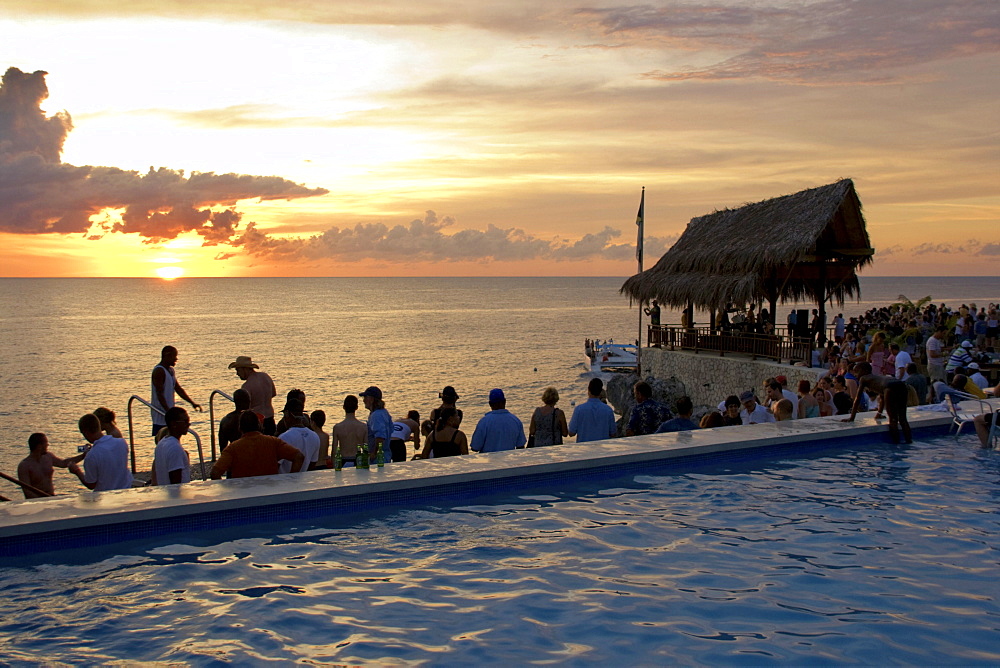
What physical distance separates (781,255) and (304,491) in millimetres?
17402

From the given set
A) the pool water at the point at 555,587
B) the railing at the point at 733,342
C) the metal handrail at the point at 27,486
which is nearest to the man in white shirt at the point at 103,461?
the metal handrail at the point at 27,486

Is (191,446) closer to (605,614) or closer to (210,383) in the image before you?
(210,383)

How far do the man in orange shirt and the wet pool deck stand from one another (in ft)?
0.41

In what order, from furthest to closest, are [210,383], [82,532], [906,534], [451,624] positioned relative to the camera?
[210,383] → [906,534] → [82,532] → [451,624]

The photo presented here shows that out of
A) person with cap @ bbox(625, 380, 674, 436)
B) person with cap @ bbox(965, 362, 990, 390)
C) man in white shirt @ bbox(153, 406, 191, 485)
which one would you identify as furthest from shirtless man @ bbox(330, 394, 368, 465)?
person with cap @ bbox(965, 362, 990, 390)

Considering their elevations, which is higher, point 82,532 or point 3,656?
point 82,532

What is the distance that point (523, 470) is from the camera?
7.24 m

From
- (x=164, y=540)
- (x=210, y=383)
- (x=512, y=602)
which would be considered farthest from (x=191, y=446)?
(x=512, y=602)

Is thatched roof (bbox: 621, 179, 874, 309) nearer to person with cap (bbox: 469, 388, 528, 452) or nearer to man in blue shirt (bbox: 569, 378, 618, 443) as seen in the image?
man in blue shirt (bbox: 569, 378, 618, 443)

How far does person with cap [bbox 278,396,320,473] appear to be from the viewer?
7.32 meters

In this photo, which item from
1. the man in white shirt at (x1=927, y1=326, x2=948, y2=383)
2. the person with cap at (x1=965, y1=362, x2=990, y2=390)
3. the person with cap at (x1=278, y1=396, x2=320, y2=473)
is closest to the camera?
the person with cap at (x1=278, y1=396, x2=320, y2=473)

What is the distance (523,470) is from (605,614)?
2.37 meters

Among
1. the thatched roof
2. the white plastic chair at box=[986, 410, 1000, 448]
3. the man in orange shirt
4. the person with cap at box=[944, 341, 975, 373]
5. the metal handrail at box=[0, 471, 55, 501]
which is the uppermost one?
Result: the thatched roof

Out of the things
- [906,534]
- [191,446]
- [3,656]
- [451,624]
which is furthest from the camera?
[191,446]
